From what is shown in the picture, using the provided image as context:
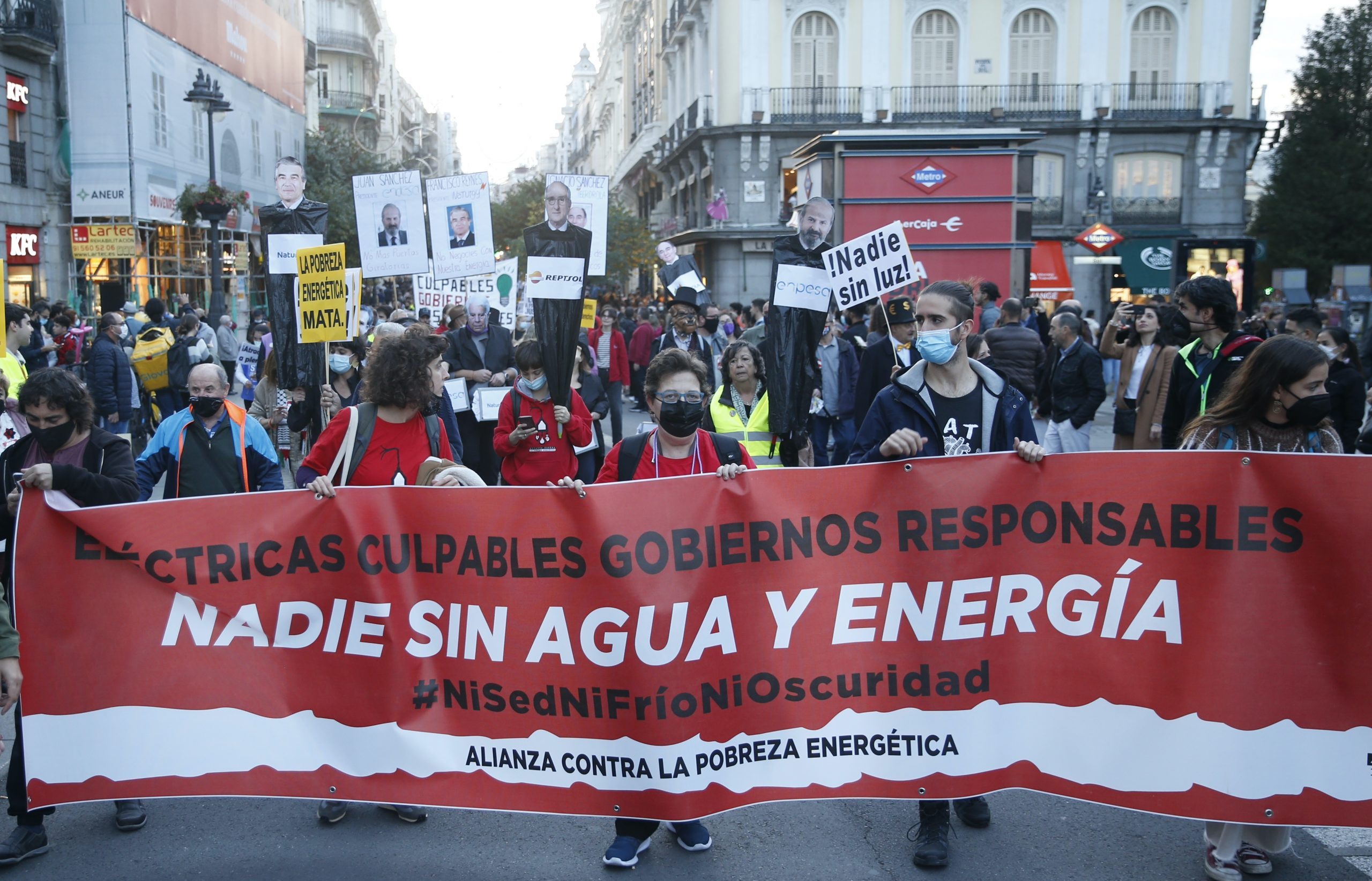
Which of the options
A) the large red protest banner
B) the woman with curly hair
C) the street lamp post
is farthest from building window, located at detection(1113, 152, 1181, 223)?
the large red protest banner

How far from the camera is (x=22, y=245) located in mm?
25609

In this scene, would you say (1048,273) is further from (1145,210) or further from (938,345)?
(938,345)

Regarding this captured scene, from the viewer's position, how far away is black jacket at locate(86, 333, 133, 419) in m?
11.7

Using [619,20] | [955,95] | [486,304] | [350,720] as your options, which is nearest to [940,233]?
[486,304]

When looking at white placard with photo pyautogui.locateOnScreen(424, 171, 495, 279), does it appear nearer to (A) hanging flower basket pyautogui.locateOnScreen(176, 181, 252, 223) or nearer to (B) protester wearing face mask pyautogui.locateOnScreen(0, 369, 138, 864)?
(B) protester wearing face mask pyautogui.locateOnScreen(0, 369, 138, 864)

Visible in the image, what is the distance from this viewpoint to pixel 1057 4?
128 ft

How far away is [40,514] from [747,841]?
2759 mm

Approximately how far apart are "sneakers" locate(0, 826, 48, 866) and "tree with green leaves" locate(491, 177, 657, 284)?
88.7ft

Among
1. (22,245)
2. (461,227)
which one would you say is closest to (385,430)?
(461,227)

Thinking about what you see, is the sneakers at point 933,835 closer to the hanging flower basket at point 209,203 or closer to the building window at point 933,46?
the hanging flower basket at point 209,203

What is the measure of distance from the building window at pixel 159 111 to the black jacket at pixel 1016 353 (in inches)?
1021

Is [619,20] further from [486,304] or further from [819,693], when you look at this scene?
[819,693]

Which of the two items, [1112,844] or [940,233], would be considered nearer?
[1112,844]

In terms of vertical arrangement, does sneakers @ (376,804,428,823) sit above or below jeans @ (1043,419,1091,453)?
below
